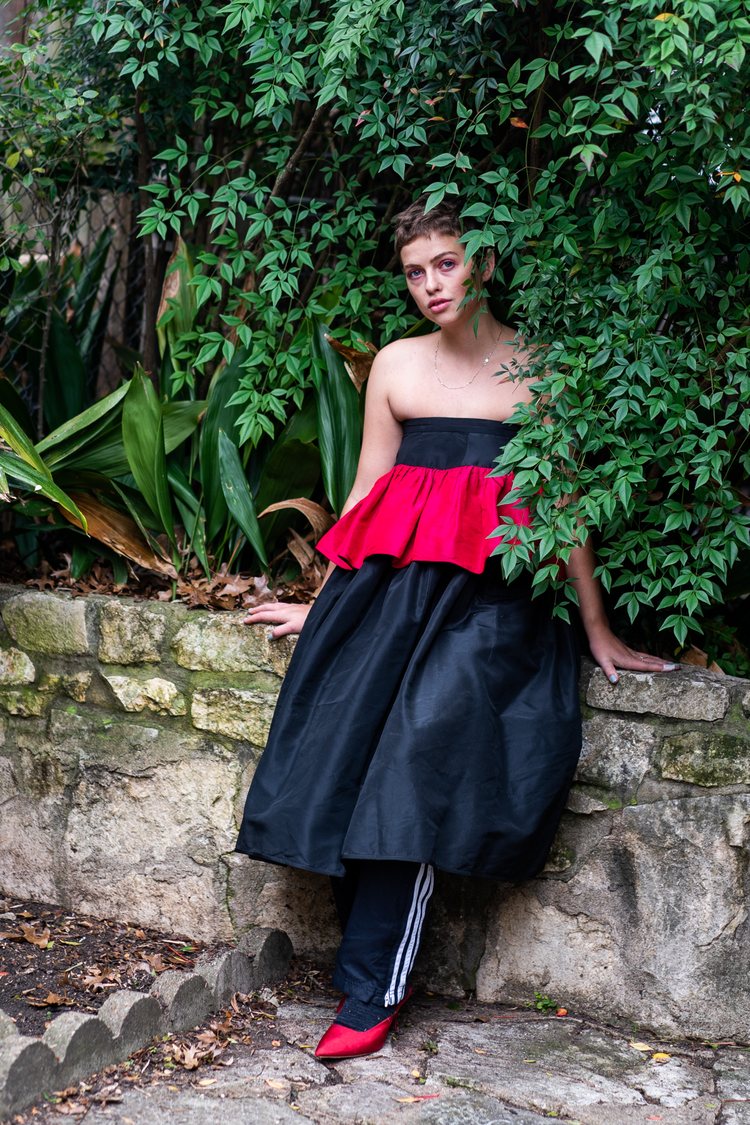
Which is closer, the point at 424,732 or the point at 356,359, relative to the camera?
the point at 424,732

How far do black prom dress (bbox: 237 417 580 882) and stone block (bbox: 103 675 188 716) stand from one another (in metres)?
0.44

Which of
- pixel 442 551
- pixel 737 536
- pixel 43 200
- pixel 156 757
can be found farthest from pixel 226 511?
pixel 737 536

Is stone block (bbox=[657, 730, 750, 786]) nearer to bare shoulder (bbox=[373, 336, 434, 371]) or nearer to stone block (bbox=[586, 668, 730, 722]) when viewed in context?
stone block (bbox=[586, 668, 730, 722])

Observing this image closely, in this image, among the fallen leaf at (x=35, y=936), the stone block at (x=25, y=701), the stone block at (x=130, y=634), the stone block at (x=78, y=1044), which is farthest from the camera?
the stone block at (x=25, y=701)

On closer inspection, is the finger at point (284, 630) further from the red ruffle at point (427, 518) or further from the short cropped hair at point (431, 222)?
the short cropped hair at point (431, 222)

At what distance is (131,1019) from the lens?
2.20 m

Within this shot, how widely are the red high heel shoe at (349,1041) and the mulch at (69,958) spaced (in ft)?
1.60

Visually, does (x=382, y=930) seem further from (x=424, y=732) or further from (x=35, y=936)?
(x=35, y=936)

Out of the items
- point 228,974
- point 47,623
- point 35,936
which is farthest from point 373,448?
point 35,936

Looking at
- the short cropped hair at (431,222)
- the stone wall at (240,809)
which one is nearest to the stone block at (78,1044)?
the stone wall at (240,809)

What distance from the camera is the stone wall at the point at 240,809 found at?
2.43 metres

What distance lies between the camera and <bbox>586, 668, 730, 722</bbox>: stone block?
2420 mm

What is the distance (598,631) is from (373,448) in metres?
0.68

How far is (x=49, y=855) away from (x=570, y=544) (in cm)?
167
